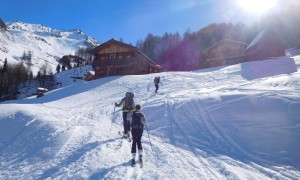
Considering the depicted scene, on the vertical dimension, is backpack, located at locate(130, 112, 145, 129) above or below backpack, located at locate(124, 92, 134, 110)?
below

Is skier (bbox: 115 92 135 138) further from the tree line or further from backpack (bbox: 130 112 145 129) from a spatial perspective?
the tree line

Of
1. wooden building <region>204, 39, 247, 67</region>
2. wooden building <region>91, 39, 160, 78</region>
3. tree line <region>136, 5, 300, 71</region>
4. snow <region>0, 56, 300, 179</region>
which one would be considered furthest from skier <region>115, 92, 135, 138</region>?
tree line <region>136, 5, 300, 71</region>

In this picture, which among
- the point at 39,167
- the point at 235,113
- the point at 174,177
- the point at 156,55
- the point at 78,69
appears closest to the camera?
the point at 174,177

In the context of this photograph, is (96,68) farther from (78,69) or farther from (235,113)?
(78,69)

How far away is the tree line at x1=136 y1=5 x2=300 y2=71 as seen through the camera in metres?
74.2

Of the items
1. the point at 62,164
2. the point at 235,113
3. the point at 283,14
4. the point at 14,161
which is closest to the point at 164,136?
the point at 235,113

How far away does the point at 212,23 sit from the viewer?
4213 inches

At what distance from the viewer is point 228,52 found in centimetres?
4862

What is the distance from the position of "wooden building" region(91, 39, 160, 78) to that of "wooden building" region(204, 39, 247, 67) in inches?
551

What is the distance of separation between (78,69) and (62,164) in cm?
10197

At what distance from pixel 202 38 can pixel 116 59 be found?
6016 cm

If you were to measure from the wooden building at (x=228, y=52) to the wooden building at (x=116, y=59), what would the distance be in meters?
14.0

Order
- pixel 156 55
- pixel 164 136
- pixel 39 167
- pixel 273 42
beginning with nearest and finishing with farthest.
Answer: pixel 39 167
pixel 164 136
pixel 273 42
pixel 156 55

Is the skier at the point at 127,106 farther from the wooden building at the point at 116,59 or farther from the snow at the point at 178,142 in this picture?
the wooden building at the point at 116,59
